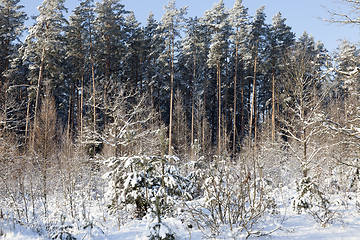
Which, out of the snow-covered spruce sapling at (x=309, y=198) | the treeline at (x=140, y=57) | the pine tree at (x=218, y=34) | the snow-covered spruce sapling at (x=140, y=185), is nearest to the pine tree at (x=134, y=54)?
the treeline at (x=140, y=57)

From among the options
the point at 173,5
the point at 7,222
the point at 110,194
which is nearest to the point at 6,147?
the point at 7,222

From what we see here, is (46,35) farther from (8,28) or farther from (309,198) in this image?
(309,198)

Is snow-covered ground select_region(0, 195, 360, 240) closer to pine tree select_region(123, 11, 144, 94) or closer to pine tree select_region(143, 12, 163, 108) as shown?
pine tree select_region(143, 12, 163, 108)

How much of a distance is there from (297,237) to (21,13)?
34886 millimetres

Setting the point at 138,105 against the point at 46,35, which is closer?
the point at 138,105

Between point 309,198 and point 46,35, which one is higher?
point 46,35

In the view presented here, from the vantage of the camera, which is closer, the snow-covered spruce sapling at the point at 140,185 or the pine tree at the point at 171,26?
the snow-covered spruce sapling at the point at 140,185

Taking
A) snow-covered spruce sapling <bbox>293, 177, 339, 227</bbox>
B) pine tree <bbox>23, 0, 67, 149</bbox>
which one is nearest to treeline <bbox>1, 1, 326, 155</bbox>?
pine tree <bbox>23, 0, 67, 149</bbox>

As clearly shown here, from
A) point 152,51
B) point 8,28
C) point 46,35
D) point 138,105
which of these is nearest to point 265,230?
point 138,105

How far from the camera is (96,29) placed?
24.7m

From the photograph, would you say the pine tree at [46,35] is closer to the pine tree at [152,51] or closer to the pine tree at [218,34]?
the pine tree at [152,51]

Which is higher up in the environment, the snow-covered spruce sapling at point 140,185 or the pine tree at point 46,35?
the pine tree at point 46,35

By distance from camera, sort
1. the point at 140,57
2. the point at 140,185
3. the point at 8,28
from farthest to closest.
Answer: the point at 140,57, the point at 8,28, the point at 140,185

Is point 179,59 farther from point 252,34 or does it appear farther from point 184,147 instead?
point 184,147
